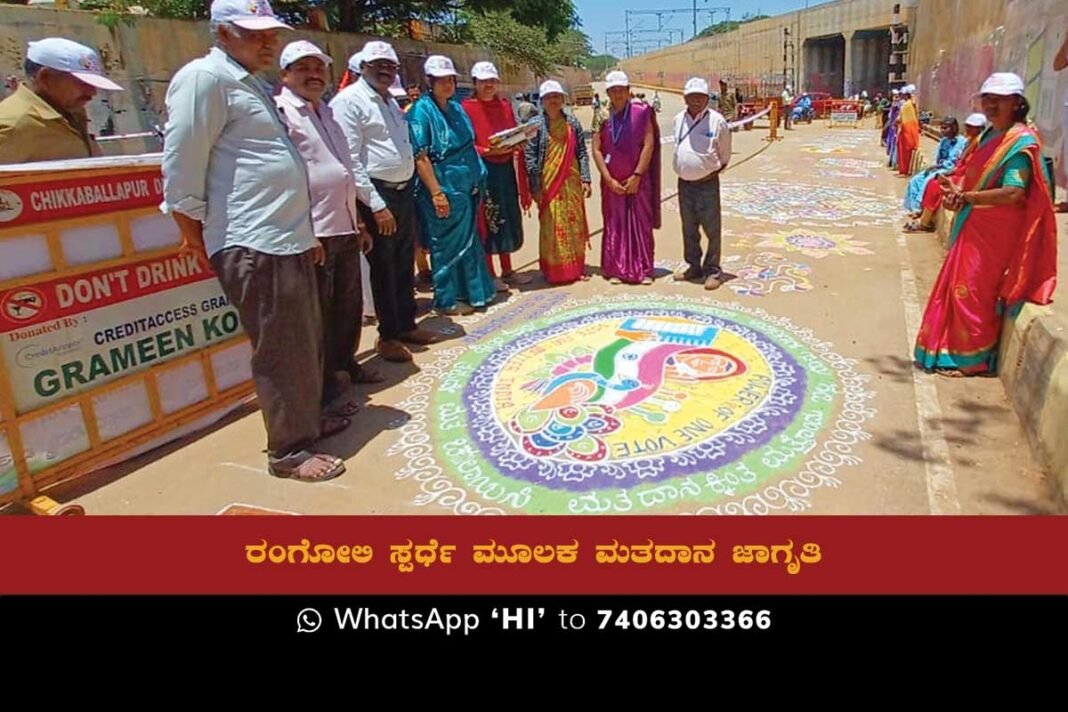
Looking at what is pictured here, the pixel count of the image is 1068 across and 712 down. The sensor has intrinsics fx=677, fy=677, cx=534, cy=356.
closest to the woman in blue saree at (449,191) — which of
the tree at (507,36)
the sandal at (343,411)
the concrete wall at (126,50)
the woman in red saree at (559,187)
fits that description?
the woman in red saree at (559,187)

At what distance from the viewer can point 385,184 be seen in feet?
13.6

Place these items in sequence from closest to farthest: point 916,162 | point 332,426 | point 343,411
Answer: point 332,426, point 343,411, point 916,162

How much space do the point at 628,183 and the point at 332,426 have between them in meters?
3.26

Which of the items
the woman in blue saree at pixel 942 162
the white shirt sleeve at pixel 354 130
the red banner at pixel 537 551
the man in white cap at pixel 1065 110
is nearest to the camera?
the red banner at pixel 537 551

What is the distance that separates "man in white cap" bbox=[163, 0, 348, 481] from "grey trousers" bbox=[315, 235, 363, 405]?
0.49 meters

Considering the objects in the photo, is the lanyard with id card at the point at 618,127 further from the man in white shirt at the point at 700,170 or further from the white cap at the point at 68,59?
the white cap at the point at 68,59

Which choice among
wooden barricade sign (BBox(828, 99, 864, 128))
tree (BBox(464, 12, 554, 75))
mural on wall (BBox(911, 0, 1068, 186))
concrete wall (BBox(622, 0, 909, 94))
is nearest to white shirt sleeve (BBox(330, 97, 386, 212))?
mural on wall (BBox(911, 0, 1068, 186))

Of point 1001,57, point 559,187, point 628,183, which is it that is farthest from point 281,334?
point 1001,57

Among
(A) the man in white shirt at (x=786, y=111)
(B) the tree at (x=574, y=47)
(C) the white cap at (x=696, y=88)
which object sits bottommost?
→ (C) the white cap at (x=696, y=88)

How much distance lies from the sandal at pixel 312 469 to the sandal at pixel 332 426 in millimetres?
316

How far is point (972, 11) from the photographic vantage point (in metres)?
16.4

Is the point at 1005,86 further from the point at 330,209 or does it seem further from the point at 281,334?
the point at 281,334

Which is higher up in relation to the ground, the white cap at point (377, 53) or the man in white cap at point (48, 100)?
the white cap at point (377, 53)

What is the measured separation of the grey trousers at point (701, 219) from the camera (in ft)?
17.9
